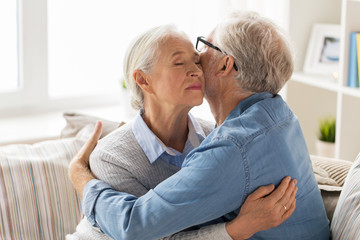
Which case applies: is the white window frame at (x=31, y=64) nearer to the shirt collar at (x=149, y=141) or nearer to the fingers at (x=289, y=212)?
the shirt collar at (x=149, y=141)

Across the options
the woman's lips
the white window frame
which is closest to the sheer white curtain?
the white window frame

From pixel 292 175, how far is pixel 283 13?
6.06ft

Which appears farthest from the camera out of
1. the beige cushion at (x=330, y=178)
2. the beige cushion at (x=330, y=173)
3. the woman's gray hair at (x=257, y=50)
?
the beige cushion at (x=330, y=173)

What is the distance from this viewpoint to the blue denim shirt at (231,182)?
4.79ft

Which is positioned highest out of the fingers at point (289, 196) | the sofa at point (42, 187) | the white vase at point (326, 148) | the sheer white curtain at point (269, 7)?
the sheer white curtain at point (269, 7)

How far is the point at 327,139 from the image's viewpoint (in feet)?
10.5

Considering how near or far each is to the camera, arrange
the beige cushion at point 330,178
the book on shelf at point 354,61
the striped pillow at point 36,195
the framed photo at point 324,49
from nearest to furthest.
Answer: the beige cushion at point 330,178
the striped pillow at point 36,195
the book on shelf at point 354,61
the framed photo at point 324,49

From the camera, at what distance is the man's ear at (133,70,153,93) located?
5.89ft

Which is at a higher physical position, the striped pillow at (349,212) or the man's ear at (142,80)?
the man's ear at (142,80)

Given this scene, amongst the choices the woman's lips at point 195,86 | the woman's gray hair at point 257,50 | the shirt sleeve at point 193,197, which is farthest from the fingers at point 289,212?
the woman's lips at point 195,86

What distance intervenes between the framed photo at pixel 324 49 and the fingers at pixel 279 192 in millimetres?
1739

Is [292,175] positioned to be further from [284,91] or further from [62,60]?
[62,60]

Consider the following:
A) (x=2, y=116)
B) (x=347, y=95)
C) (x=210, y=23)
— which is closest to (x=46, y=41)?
(x=2, y=116)

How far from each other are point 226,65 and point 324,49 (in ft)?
5.51
